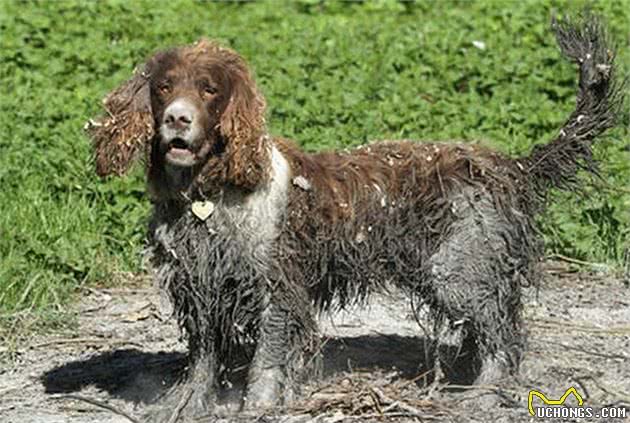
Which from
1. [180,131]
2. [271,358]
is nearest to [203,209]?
[180,131]

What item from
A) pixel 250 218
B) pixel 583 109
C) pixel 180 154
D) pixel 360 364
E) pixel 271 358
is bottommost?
pixel 360 364

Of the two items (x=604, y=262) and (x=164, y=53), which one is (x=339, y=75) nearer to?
(x=604, y=262)

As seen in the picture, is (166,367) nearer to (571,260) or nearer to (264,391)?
(264,391)

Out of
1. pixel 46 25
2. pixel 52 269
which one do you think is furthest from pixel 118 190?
pixel 46 25

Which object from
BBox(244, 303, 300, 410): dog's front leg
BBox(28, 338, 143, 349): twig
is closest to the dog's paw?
BBox(244, 303, 300, 410): dog's front leg

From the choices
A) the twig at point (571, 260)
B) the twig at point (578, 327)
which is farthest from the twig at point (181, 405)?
the twig at point (571, 260)

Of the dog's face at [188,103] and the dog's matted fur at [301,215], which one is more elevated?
the dog's face at [188,103]

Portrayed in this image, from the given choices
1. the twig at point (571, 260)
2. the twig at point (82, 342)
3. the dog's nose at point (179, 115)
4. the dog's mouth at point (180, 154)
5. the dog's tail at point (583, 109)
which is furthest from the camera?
the twig at point (571, 260)

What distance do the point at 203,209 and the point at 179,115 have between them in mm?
495

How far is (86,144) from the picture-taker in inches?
412

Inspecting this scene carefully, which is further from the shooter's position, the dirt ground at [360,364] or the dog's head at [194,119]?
the dirt ground at [360,364]

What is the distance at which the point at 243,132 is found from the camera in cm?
661

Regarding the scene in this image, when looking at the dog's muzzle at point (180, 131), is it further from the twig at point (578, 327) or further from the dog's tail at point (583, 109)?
the twig at point (578, 327)

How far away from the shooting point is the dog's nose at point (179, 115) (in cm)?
642
